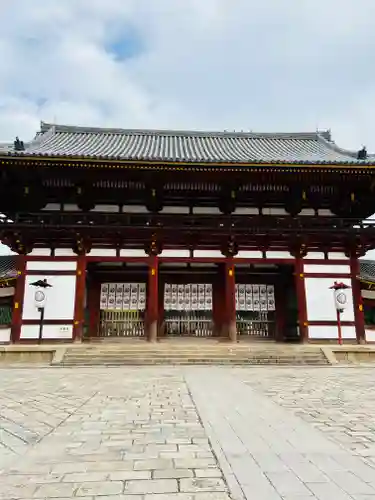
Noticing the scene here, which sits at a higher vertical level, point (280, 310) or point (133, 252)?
point (133, 252)

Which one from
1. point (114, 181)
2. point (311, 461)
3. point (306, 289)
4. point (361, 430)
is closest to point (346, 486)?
point (311, 461)

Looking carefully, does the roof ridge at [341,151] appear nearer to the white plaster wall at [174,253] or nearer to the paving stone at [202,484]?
the white plaster wall at [174,253]

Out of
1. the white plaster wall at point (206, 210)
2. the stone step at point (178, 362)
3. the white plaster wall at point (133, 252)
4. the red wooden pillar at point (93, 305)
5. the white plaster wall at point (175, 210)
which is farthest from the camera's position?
the red wooden pillar at point (93, 305)

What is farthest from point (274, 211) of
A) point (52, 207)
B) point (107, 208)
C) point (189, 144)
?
point (52, 207)

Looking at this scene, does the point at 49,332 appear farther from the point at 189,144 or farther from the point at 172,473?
the point at 189,144

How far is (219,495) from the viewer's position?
2.77m

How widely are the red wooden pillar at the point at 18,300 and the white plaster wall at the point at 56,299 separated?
0.15m

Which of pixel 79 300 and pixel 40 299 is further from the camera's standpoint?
pixel 79 300

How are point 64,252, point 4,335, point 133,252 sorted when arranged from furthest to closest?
point 133,252 < point 64,252 < point 4,335

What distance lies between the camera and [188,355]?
514 inches

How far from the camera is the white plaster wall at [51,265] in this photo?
15.0 meters

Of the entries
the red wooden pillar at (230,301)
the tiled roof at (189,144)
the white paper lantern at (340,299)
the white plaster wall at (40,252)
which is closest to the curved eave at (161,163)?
the tiled roof at (189,144)

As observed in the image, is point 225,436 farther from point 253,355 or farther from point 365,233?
point 365,233

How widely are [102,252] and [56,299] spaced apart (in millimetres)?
2620
